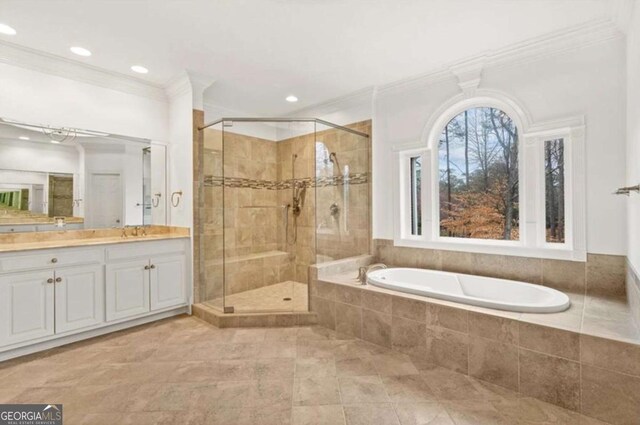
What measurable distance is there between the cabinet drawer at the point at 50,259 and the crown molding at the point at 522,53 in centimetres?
354

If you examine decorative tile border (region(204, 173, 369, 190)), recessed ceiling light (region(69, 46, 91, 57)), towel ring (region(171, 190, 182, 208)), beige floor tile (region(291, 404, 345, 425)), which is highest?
recessed ceiling light (region(69, 46, 91, 57))

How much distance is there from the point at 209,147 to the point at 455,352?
3.14 metres

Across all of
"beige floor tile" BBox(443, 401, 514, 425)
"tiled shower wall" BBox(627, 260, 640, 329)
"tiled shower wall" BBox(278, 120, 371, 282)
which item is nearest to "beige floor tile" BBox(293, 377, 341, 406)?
"beige floor tile" BBox(443, 401, 514, 425)

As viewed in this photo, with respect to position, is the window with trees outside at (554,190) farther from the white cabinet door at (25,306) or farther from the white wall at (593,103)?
the white cabinet door at (25,306)

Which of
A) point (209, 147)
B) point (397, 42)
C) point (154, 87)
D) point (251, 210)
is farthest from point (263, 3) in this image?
point (251, 210)

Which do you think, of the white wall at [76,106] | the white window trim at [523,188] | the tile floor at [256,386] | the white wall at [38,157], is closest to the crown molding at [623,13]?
the white window trim at [523,188]

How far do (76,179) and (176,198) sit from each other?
93 cm

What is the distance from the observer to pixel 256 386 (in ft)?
6.68

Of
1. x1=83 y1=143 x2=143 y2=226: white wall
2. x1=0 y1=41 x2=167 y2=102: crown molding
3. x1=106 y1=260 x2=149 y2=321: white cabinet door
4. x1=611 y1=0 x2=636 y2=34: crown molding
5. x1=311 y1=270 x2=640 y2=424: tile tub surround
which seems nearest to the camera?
x1=311 y1=270 x2=640 y2=424: tile tub surround

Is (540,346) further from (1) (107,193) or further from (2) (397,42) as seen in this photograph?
(1) (107,193)

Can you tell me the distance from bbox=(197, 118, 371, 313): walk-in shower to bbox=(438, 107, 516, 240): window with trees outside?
940mm

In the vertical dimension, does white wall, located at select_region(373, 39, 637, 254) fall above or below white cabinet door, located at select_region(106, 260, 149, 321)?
above

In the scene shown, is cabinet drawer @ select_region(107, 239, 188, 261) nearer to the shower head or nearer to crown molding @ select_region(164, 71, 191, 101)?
crown molding @ select_region(164, 71, 191, 101)

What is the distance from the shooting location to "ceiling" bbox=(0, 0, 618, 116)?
86.3 inches
